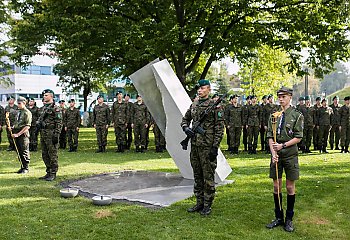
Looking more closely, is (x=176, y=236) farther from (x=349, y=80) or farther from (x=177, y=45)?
(x=349, y=80)

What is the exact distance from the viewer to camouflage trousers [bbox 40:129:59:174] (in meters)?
9.33

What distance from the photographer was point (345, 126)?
1489 centimetres

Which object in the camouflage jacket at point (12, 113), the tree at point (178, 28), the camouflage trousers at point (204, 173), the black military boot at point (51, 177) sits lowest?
the black military boot at point (51, 177)

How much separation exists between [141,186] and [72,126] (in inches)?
305

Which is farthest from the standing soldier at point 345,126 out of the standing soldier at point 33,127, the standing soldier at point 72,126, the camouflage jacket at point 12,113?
the camouflage jacket at point 12,113

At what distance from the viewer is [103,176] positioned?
32.1ft

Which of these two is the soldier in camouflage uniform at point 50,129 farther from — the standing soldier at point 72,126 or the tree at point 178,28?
the tree at point 178,28

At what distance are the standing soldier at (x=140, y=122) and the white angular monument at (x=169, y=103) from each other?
18.6 ft

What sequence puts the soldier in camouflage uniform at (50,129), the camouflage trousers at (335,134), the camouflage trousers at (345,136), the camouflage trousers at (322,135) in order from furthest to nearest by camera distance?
the camouflage trousers at (335,134) → the camouflage trousers at (322,135) → the camouflage trousers at (345,136) → the soldier in camouflage uniform at (50,129)

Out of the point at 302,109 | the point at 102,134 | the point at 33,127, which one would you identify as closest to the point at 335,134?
the point at 302,109

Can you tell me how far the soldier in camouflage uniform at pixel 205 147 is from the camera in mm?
6461

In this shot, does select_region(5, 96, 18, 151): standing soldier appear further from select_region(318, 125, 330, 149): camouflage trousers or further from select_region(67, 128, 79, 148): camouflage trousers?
select_region(318, 125, 330, 149): camouflage trousers

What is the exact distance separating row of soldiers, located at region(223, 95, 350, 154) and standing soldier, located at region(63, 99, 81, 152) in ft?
19.1

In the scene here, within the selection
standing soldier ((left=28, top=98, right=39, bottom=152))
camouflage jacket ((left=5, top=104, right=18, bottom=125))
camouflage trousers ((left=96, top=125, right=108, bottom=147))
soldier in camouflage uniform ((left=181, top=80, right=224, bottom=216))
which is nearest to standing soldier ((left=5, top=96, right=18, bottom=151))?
camouflage jacket ((left=5, top=104, right=18, bottom=125))
